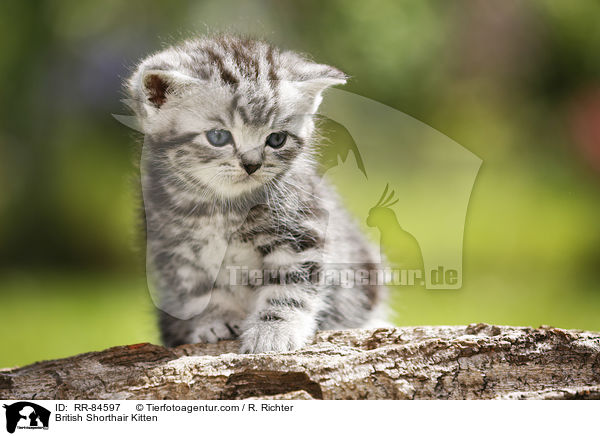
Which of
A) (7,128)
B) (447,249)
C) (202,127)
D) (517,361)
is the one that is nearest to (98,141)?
(7,128)

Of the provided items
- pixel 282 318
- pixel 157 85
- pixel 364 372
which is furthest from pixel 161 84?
pixel 364 372

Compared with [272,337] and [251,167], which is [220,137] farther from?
[272,337]

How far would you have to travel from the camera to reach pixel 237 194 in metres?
1.26

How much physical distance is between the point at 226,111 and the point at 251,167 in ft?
0.37

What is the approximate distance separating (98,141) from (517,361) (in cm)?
133

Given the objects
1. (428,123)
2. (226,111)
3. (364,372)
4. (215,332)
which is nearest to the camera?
(364,372)

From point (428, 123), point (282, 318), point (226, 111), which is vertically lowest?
point (282, 318)

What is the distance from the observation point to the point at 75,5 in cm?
200

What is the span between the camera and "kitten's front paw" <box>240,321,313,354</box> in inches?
47.3

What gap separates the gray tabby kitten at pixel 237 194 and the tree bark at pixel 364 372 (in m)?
0.11

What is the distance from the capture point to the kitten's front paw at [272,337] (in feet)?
3.94
